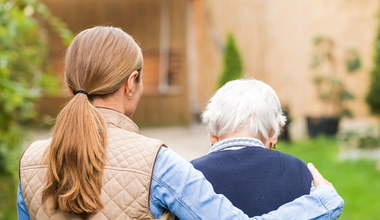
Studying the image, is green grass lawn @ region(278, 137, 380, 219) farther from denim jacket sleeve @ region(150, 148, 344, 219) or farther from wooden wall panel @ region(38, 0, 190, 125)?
wooden wall panel @ region(38, 0, 190, 125)

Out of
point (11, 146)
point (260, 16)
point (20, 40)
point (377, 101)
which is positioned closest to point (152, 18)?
point (260, 16)

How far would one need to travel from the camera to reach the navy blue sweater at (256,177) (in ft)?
5.20

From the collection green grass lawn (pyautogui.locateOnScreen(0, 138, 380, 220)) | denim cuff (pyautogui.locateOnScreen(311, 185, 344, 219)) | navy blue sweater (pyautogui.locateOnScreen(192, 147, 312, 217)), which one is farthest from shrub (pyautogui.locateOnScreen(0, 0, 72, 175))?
denim cuff (pyautogui.locateOnScreen(311, 185, 344, 219))

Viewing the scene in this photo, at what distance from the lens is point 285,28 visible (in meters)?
11.4

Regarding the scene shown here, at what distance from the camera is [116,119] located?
1477 mm

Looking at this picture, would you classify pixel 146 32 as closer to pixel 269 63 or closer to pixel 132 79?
pixel 269 63

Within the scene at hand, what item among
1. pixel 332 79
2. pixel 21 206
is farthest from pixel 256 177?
pixel 332 79

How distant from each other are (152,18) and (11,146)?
9.24 meters

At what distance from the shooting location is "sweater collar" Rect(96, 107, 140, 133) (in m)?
1.46

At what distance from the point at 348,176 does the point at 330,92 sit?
12.9ft

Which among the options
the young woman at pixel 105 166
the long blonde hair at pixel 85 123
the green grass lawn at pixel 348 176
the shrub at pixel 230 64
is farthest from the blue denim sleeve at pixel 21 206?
the shrub at pixel 230 64

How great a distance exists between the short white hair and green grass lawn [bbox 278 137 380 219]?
3206 mm

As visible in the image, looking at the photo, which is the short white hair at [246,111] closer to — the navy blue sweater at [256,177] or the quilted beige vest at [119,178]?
the navy blue sweater at [256,177]

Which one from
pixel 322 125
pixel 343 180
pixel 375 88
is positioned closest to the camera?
pixel 343 180
